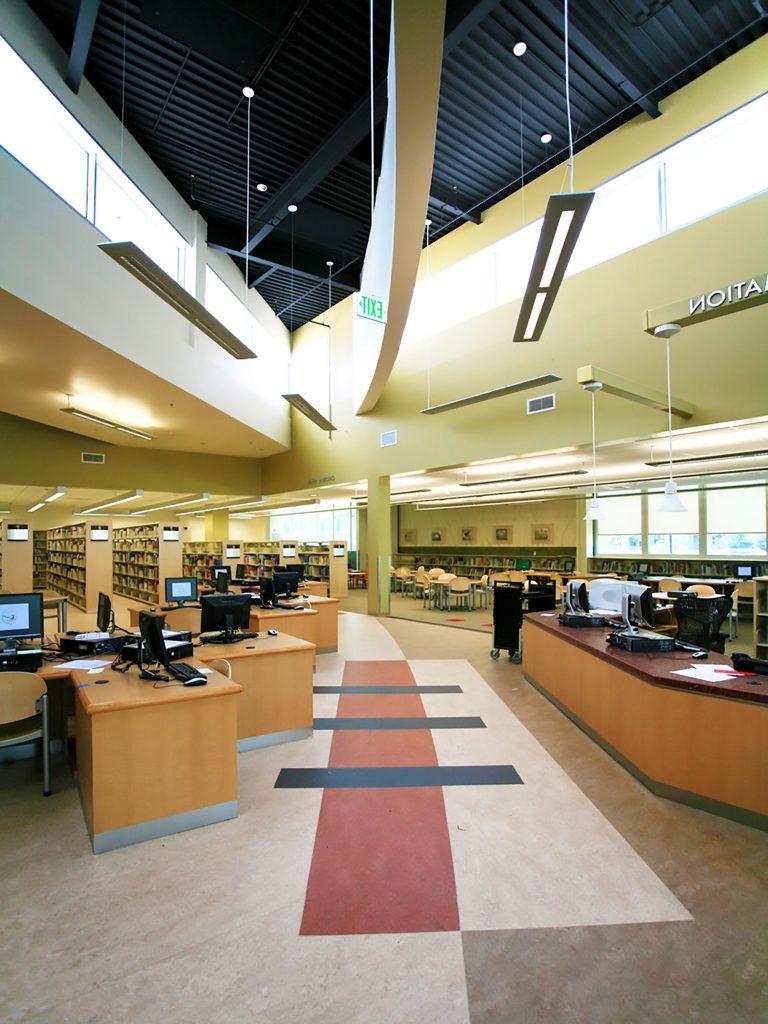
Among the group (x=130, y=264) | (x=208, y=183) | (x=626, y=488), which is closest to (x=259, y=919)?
(x=130, y=264)

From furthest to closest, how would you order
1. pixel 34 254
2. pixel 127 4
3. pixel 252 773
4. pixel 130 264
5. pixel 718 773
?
pixel 127 4
pixel 34 254
pixel 130 264
pixel 252 773
pixel 718 773

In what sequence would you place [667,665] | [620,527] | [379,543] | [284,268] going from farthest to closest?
1. [620,527]
2. [379,543]
3. [284,268]
4. [667,665]

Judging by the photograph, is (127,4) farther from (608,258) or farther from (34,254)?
(608,258)

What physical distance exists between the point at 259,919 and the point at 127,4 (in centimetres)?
823

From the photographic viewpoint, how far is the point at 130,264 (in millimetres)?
4270

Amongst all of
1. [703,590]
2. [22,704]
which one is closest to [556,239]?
[22,704]

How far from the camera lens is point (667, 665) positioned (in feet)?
11.9

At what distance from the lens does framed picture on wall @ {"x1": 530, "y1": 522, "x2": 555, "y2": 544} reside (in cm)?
1585

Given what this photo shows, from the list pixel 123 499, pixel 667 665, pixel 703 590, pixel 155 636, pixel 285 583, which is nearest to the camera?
pixel 155 636

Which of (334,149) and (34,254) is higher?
(334,149)

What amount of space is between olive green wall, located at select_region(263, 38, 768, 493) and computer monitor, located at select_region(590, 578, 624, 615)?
280 cm

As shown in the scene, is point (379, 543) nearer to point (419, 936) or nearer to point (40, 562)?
point (419, 936)

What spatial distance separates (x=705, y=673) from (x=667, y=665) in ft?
0.86

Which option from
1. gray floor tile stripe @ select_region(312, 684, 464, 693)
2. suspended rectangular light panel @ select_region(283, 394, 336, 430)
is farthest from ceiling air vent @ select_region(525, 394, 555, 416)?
gray floor tile stripe @ select_region(312, 684, 464, 693)
